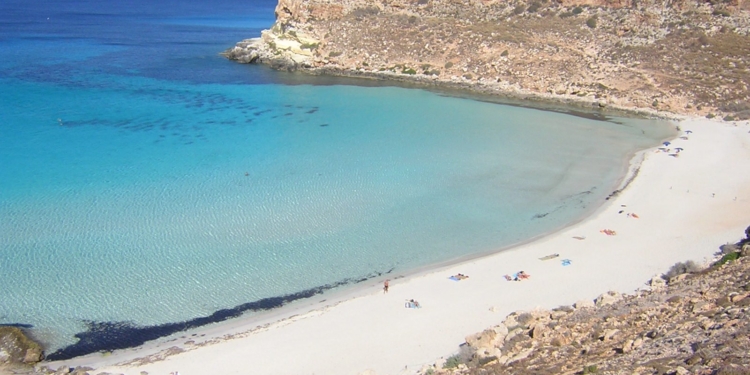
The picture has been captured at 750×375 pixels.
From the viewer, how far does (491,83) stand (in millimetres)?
45469

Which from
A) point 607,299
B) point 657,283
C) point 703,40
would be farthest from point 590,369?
point 703,40

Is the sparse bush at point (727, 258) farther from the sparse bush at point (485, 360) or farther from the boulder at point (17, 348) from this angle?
the boulder at point (17, 348)

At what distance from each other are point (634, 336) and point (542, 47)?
3853 cm

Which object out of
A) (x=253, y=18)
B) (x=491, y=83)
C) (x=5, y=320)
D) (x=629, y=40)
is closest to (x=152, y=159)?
(x=5, y=320)

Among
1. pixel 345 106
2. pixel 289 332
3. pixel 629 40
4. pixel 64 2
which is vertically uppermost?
pixel 64 2

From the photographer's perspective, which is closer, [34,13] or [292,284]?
[292,284]

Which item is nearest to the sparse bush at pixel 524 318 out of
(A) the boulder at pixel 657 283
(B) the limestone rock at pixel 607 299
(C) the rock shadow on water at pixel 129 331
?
(B) the limestone rock at pixel 607 299

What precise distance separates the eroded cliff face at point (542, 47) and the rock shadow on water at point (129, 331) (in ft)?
102

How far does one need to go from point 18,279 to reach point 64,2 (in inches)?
4312

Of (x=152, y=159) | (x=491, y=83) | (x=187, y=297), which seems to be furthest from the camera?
(x=491, y=83)

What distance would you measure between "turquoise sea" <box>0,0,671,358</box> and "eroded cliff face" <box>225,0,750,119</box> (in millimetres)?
4753

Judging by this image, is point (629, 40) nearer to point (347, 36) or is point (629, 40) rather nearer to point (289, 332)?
point (347, 36)

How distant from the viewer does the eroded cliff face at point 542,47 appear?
41.3 metres

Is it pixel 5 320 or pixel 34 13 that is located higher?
pixel 34 13
